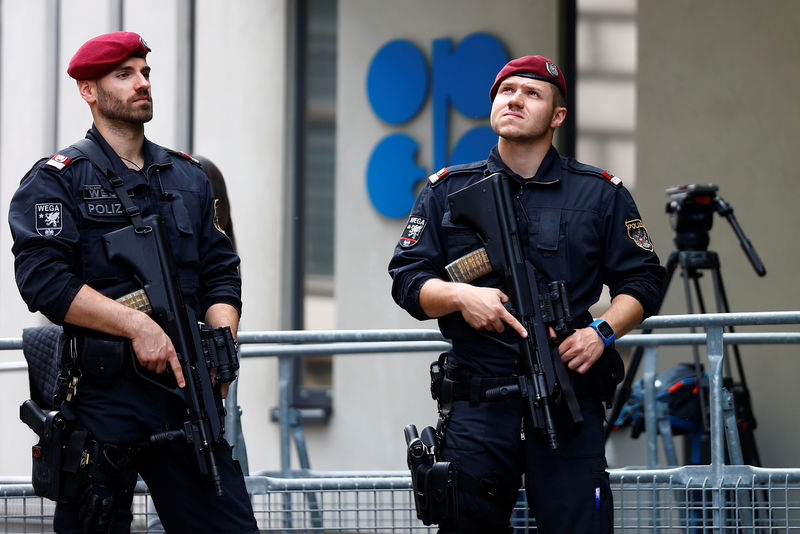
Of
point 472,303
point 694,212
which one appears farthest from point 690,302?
point 472,303

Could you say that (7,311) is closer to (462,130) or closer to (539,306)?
(462,130)

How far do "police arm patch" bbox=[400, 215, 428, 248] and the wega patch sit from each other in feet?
3.26

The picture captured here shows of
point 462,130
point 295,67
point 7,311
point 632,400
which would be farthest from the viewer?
point 7,311

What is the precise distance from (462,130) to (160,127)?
Result: 2244 mm

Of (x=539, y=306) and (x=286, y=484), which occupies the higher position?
(x=539, y=306)

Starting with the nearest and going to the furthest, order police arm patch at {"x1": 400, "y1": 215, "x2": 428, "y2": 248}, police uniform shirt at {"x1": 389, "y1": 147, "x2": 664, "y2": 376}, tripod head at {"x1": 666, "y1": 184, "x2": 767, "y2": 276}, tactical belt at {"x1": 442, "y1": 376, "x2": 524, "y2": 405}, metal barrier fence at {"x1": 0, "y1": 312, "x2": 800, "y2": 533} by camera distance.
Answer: tactical belt at {"x1": 442, "y1": 376, "x2": 524, "y2": 405} < police uniform shirt at {"x1": 389, "y1": 147, "x2": 664, "y2": 376} < police arm patch at {"x1": 400, "y1": 215, "x2": 428, "y2": 248} < metal barrier fence at {"x1": 0, "y1": 312, "x2": 800, "y2": 533} < tripod head at {"x1": 666, "y1": 184, "x2": 767, "y2": 276}

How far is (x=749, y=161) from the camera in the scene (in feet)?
20.0

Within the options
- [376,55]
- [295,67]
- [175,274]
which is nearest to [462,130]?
[376,55]

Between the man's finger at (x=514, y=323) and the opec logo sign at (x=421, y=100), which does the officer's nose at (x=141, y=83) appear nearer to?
the man's finger at (x=514, y=323)

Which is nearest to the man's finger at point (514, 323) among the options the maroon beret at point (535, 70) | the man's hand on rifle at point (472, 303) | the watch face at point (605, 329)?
the man's hand on rifle at point (472, 303)

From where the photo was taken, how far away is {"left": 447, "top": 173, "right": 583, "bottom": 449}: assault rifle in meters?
3.32

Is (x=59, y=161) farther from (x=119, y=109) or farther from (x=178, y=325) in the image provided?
(x=178, y=325)

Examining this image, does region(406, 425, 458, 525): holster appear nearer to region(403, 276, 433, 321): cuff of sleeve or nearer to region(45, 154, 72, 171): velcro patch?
region(403, 276, 433, 321): cuff of sleeve

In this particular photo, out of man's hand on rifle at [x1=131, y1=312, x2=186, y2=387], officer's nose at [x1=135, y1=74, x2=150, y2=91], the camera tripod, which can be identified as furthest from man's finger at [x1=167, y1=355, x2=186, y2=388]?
the camera tripod
